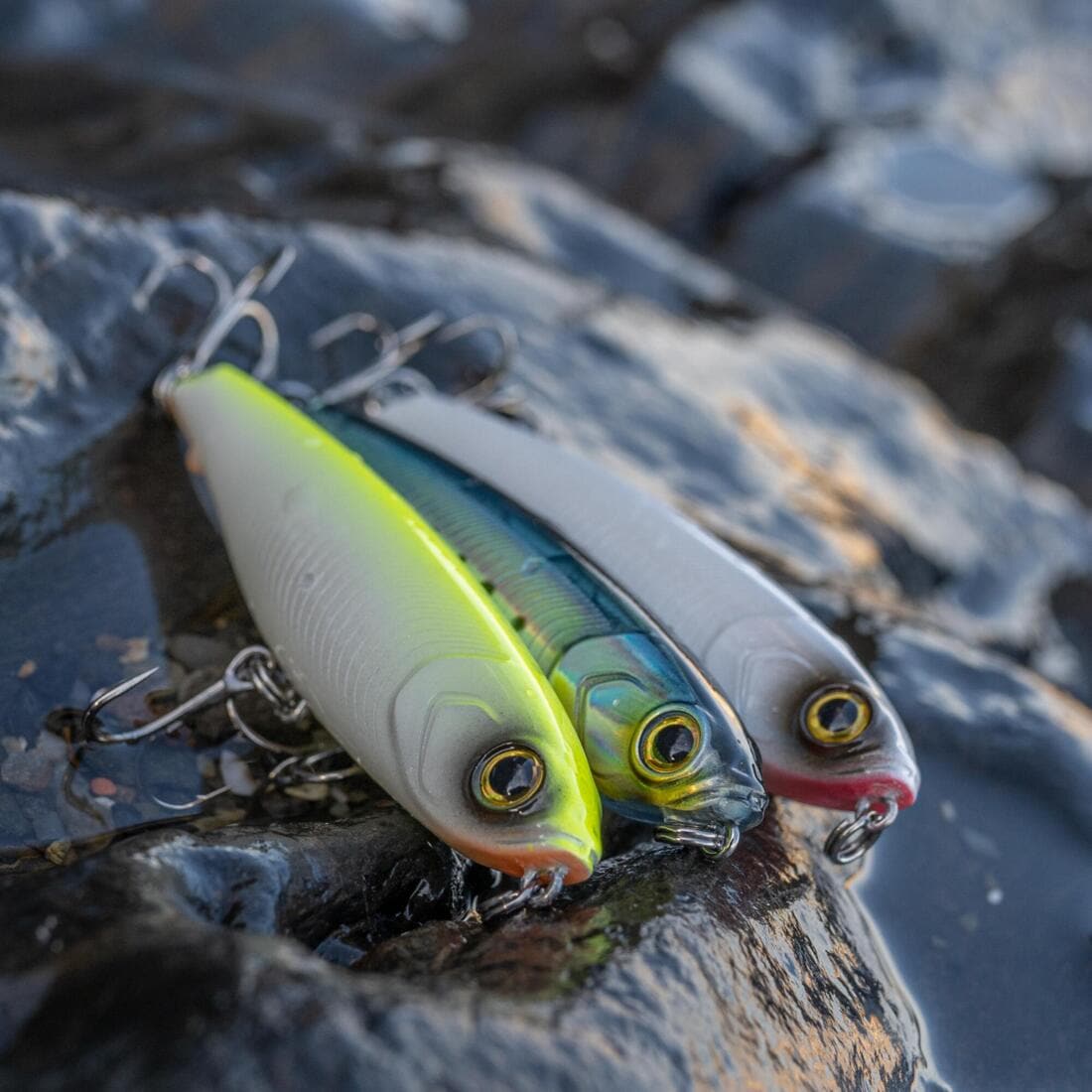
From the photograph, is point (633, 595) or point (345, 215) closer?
point (633, 595)

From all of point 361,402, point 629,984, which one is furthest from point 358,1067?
point 361,402

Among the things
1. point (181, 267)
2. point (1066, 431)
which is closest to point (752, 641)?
point (181, 267)

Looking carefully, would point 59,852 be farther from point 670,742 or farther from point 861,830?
point 861,830

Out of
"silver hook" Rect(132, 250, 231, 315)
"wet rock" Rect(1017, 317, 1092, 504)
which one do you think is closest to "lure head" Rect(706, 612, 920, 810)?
"silver hook" Rect(132, 250, 231, 315)

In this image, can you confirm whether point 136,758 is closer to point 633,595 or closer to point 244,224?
point 633,595

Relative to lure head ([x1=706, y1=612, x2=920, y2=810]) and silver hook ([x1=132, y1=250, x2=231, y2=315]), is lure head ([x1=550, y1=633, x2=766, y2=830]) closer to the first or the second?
lure head ([x1=706, y1=612, x2=920, y2=810])

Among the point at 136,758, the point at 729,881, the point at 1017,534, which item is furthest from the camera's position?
the point at 1017,534
